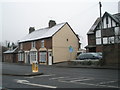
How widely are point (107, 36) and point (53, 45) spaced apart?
1063cm

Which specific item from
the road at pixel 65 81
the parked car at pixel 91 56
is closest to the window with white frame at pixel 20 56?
the parked car at pixel 91 56

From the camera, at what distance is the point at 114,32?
121ft

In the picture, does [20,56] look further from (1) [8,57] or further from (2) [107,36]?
(2) [107,36]

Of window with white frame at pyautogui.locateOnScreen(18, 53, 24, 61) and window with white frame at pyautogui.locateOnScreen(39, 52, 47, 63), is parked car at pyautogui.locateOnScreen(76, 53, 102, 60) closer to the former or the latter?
window with white frame at pyautogui.locateOnScreen(39, 52, 47, 63)

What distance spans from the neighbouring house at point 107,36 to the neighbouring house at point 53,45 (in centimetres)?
431

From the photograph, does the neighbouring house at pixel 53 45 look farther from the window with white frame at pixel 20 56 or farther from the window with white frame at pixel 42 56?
the window with white frame at pixel 20 56

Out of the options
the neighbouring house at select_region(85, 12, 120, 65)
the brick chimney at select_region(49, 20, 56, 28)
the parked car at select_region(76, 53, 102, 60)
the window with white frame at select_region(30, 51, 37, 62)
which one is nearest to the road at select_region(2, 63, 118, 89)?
the neighbouring house at select_region(85, 12, 120, 65)

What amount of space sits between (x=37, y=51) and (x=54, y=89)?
36.0 m

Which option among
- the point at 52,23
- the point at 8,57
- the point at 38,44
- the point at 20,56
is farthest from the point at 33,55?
the point at 8,57

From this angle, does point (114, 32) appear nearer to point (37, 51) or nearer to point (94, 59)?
point (94, 59)

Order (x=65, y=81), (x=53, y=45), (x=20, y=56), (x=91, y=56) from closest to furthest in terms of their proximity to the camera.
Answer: (x=65, y=81)
(x=91, y=56)
(x=53, y=45)
(x=20, y=56)

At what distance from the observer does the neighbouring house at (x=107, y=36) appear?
1022 inches

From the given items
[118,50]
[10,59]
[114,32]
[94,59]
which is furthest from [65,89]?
[10,59]

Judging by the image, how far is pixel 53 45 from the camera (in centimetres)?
4112
